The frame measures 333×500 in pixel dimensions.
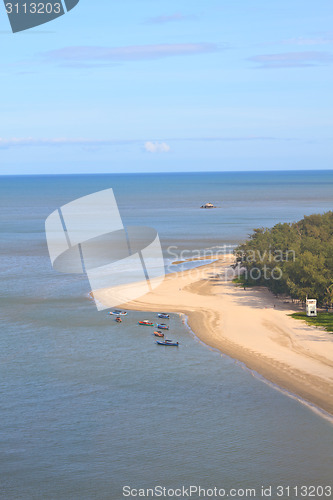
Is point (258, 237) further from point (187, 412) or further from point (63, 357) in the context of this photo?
point (187, 412)

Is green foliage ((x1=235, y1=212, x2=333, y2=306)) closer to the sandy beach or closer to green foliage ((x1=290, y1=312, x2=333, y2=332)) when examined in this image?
green foliage ((x1=290, y1=312, x2=333, y2=332))

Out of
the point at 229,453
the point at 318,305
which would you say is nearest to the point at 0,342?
the point at 229,453

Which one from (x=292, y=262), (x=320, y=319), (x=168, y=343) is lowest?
(x=320, y=319)

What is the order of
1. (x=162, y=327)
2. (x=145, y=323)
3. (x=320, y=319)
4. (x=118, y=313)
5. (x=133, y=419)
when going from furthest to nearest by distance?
(x=118, y=313) < (x=145, y=323) < (x=320, y=319) < (x=162, y=327) < (x=133, y=419)

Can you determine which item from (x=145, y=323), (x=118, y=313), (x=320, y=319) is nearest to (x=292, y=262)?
(x=320, y=319)

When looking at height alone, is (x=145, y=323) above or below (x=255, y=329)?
above

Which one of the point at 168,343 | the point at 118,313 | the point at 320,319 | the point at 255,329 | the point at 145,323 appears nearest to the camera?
the point at 168,343

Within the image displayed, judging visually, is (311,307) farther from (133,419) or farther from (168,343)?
(133,419)

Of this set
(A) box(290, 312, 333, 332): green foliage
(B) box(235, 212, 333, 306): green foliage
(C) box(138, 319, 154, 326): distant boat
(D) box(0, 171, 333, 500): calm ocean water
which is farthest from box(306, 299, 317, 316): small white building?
(C) box(138, 319, 154, 326): distant boat
